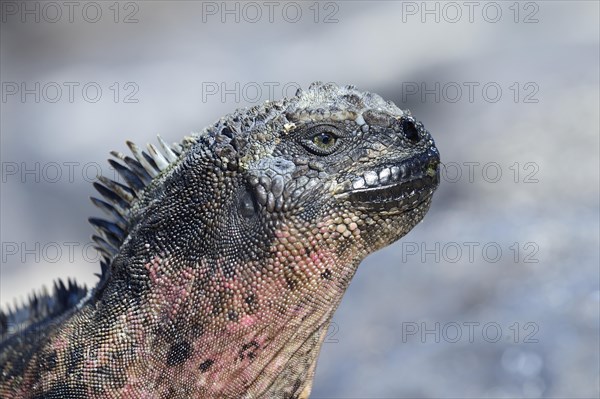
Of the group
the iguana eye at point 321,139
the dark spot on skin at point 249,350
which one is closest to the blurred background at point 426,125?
the dark spot on skin at point 249,350

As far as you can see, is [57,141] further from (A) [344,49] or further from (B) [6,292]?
(A) [344,49]

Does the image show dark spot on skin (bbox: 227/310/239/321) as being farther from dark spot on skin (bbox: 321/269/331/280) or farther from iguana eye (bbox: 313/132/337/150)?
iguana eye (bbox: 313/132/337/150)

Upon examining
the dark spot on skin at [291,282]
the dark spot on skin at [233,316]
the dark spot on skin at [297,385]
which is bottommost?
the dark spot on skin at [297,385]

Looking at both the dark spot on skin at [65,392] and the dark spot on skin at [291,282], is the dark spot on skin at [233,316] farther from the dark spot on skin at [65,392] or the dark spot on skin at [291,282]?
the dark spot on skin at [65,392]

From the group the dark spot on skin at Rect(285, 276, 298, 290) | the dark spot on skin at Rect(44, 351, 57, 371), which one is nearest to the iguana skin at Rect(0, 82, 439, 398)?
the dark spot on skin at Rect(285, 276, 298, 290)

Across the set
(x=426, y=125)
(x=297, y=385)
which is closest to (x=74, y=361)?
(x=297, y=385)

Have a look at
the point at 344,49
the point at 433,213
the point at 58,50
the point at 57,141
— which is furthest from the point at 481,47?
the point at 58,50
